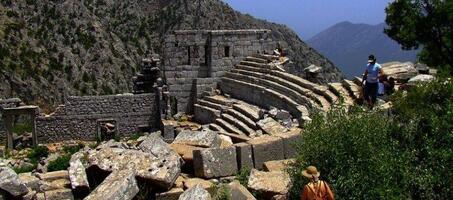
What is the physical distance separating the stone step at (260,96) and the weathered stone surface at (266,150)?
509 cm

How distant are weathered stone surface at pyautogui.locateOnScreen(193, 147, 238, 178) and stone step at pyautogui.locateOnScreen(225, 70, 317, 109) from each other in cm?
668

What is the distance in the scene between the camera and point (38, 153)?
88.3 ft

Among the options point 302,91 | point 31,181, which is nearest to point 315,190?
point 31,181

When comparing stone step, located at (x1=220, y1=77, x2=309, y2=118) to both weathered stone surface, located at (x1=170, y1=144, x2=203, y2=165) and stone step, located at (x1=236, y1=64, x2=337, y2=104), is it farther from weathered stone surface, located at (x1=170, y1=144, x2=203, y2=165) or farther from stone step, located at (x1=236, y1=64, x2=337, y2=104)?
weathered stone surface, located at (x1=170, y1=144, x2=203, y2=165)

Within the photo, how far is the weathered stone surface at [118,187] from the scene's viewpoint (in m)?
10.8

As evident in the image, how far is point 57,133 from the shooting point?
29859 millimetres

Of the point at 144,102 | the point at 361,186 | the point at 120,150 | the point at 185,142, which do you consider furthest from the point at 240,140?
the point at 144,102

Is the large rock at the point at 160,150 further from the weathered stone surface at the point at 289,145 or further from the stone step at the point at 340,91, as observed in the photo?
the stone step at the point at 340,91

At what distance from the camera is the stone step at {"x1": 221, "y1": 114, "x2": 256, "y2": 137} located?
20.3 m

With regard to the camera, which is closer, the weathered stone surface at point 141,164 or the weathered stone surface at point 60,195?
the weathered stone surface at point 60,195

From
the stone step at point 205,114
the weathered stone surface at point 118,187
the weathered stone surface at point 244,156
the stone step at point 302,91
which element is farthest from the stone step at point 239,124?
the weathered stone surface at point 118,187

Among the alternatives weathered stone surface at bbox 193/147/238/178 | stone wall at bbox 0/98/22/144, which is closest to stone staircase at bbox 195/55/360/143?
weathered stone surface at bbox 193/147/238/178

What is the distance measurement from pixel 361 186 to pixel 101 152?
5265mm

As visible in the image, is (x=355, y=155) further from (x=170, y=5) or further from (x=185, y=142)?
(x=170, y=5)
